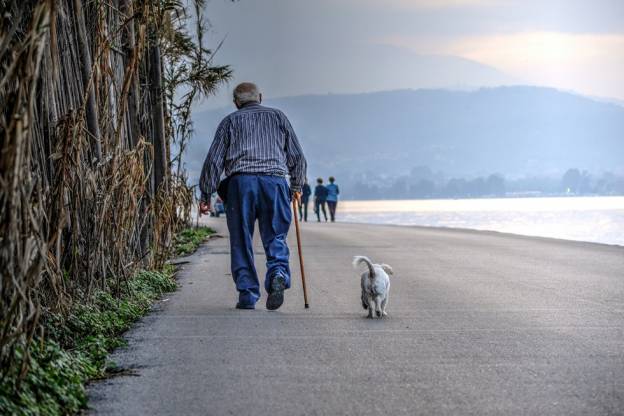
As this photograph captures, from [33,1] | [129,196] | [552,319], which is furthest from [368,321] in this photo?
[33,1]

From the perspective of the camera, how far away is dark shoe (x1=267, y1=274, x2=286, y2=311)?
9805 mm

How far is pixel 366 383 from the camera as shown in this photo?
6.34 metres

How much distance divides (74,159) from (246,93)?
239cm

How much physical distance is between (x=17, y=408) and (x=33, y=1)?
10.0 feet

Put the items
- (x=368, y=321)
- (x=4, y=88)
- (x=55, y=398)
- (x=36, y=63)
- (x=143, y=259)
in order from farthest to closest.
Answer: (x=143, y=259)
(x=368, y=321)
(x=4, y=88)
(x=55, y=398)
(x=36, y=63)

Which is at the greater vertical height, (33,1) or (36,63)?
(33,1)

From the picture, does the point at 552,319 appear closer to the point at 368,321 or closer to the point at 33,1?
the point at 368,321

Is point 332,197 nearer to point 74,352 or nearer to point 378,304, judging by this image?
point 378,304

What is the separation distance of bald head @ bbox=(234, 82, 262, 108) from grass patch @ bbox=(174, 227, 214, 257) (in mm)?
7399

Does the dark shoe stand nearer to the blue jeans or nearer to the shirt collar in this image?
the blue jeans

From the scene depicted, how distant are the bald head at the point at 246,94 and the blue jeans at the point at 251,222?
67 centimetres

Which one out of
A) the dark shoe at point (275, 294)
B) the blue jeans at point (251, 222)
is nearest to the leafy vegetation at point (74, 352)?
the blue jeans at point (251, 222)

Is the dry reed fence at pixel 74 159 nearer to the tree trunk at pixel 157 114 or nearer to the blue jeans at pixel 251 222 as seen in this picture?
the tree trunk at pixel 157 114

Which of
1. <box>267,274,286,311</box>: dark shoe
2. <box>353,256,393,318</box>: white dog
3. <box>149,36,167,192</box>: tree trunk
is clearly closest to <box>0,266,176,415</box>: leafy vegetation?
<box>267,274,286,311</box>: dark shoe
